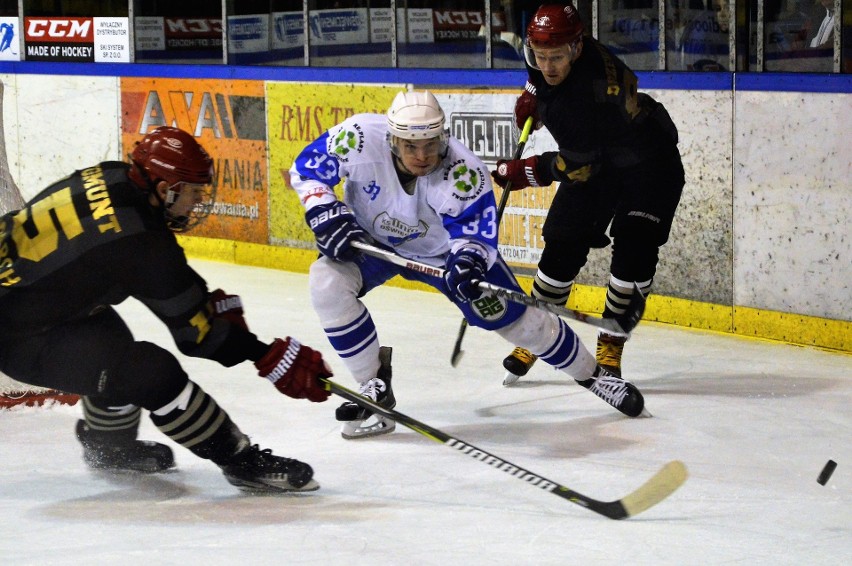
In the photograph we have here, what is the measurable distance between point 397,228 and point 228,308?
27.5 inches

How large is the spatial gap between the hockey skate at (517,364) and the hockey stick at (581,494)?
1.12 meters

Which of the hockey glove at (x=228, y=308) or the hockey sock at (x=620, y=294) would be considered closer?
the hockey glove at (x=228, y=308)

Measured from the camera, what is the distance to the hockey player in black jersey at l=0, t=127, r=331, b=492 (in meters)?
2.74

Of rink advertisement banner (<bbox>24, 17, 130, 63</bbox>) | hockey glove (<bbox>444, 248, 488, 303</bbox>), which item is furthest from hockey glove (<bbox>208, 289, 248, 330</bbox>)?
rink advertisement banner (<bbox>24, 17, 130, 63</bbox>)

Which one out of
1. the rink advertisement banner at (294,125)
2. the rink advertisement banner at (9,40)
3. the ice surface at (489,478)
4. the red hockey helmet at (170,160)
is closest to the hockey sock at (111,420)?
the ice surface at (489,478)

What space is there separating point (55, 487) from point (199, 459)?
378 millimetres

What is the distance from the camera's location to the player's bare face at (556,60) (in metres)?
3.79

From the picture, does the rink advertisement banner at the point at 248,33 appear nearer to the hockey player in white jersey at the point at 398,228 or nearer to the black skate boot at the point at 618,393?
the hockey player in white jersey at the point at 398,228

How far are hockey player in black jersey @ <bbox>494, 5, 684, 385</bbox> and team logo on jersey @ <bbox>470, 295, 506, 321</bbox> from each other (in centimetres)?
64

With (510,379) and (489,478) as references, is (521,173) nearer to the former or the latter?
(510,379)

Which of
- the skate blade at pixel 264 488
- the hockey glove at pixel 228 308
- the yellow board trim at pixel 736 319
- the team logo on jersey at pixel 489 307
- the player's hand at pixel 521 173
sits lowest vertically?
the skate blade at pixel 264 488

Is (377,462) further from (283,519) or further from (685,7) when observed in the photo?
(685,7)

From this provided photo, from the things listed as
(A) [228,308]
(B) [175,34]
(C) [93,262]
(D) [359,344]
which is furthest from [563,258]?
(B) [175,34]

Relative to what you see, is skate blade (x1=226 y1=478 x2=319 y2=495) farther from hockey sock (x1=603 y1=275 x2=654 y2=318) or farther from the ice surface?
hockey sock (x1=603 y1=275 x2=654 y2=318)
